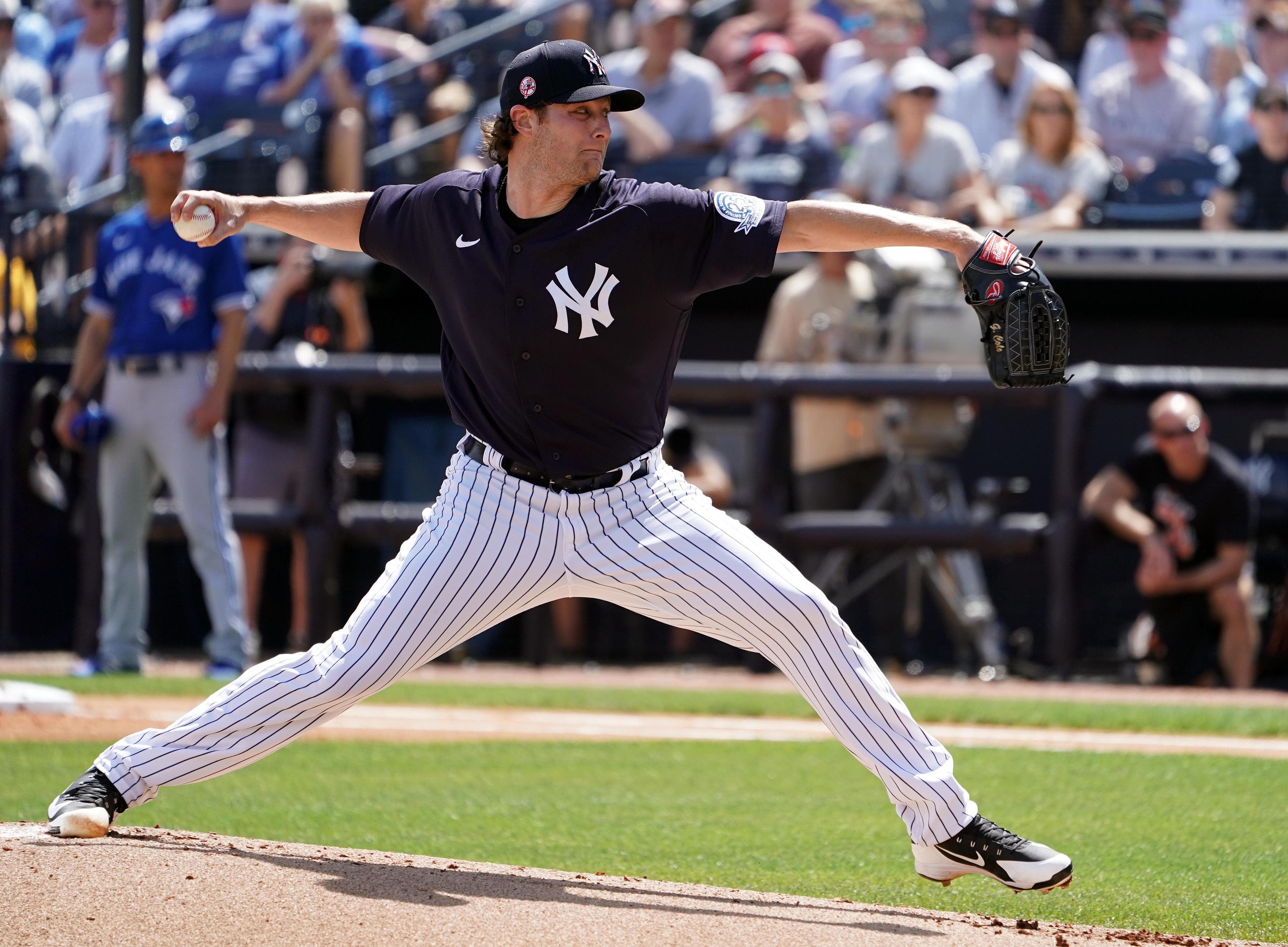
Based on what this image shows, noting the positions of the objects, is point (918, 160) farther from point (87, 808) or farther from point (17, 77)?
point (87, 808)

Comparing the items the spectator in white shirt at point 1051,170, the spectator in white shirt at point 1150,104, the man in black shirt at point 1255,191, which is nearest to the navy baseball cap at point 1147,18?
the spectator in white shirt at point 1150,104

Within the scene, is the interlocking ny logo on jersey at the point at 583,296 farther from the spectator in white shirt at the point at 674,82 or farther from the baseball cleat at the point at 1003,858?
the spectator in white shirt at the point at 674,82

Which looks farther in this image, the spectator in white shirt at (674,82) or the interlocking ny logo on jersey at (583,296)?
the spectator in white shirt at (674,82)

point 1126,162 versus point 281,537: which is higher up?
point 1126,162

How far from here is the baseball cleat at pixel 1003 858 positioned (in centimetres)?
351

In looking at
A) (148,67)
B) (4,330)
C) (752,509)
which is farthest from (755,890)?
(148,67)

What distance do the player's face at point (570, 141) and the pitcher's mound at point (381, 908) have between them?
1.45 meters

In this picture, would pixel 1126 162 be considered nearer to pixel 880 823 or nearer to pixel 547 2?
pixel 547 2

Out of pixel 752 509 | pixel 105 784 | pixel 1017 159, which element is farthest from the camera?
pixel 1017 159

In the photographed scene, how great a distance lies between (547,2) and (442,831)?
835 cm

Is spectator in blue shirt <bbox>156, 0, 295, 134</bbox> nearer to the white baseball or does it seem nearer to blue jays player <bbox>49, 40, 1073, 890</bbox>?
the white baseball

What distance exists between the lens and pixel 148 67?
12211mm

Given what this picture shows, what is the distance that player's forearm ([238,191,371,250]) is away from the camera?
3807 mm

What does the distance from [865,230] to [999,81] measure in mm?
7058
